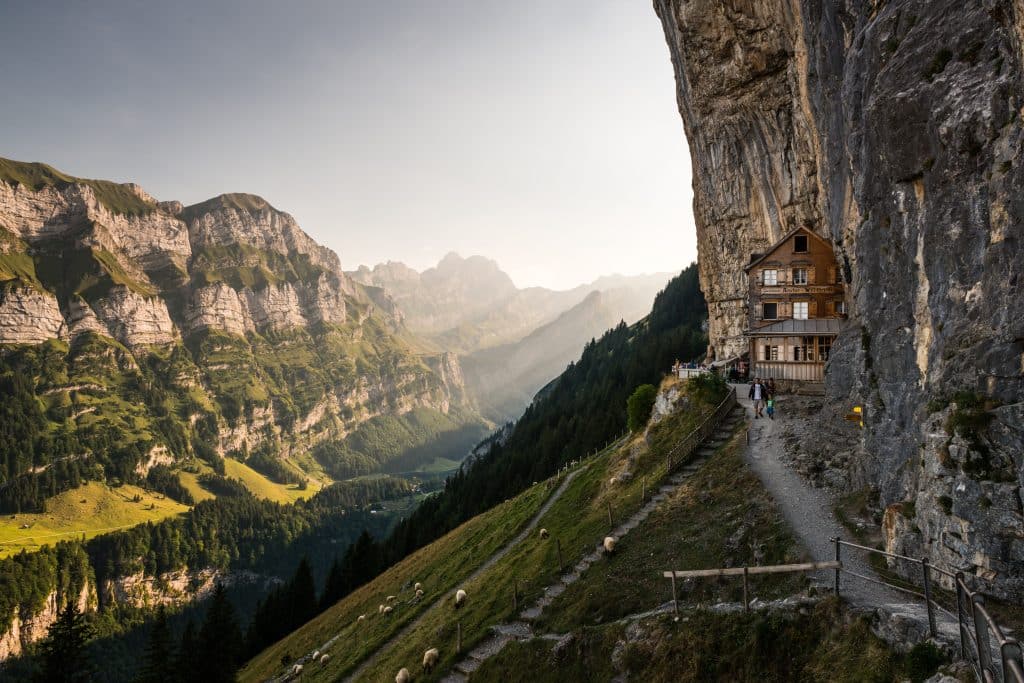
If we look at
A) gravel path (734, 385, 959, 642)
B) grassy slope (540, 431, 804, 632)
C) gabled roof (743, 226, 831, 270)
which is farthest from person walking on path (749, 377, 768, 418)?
gabled roof (743, 226, 831, 270)

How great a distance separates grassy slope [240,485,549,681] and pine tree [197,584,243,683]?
523cm

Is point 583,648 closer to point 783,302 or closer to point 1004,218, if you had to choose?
point 1004,218

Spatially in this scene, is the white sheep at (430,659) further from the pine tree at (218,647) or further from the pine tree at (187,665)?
the pine tree at (187,665)

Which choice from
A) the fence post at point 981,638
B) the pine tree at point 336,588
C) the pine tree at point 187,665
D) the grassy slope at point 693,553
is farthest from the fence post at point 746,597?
the pine tree at point 336,588

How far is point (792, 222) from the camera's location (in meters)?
58.3

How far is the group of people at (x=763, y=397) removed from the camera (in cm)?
3972

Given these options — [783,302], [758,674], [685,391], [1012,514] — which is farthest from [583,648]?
[783,302]

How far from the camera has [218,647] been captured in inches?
2125

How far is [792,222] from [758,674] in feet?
176

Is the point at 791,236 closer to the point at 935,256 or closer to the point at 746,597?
the point at 935,256

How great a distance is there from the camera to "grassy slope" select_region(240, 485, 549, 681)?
4209cm

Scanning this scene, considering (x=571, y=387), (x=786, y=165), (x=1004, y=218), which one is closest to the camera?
(x=1004, y=218)

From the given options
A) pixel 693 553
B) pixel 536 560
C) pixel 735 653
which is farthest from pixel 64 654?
pixel 735 653

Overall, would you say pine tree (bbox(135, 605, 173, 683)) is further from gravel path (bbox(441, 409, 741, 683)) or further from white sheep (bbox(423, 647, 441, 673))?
gravel path (bbox(441, 409, 741, 683))
